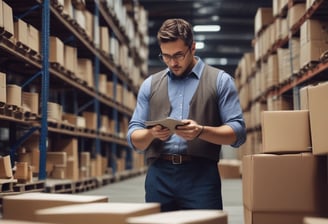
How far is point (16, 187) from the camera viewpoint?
580 cm

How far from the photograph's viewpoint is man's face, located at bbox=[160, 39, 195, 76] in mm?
3029

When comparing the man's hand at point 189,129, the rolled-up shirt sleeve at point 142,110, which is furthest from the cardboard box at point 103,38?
the man's hand at point 189,129

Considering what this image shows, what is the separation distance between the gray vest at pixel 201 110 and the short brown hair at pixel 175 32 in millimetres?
270

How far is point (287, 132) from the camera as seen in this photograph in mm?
3434

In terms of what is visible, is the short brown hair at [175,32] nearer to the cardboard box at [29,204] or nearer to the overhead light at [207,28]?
the cardboard box at [29,204]

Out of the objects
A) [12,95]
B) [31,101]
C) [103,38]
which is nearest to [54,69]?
[31,101]

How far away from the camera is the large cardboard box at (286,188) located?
3.16 m

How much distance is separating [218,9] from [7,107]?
499 inches

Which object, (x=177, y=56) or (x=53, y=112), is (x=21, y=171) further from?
(x=177, y=56)

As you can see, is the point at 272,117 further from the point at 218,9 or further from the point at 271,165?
the point at 218,9

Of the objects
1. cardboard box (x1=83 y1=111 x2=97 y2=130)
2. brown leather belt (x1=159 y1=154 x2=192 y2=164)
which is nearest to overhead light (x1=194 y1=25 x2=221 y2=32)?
cardboard box (x1=83 y1=111 x2=97 y2=130)

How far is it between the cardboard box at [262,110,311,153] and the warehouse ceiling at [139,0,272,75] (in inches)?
536

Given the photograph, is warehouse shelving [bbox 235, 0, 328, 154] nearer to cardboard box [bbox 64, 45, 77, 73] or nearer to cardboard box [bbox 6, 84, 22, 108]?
cardboard box [bbox 64, 45, 77, 73]

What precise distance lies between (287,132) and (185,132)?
904 millimetres
